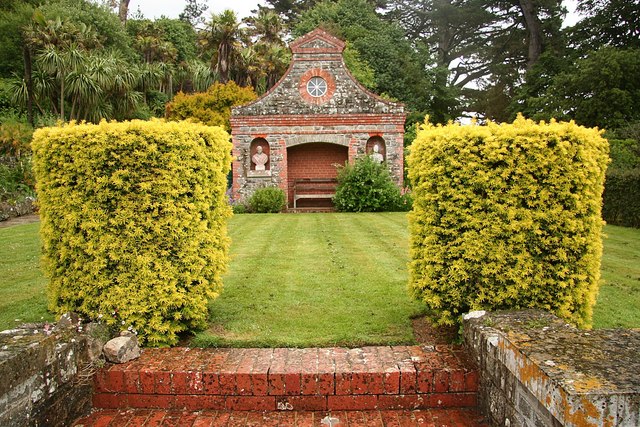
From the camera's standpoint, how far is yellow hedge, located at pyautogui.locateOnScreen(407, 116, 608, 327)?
3514 mm

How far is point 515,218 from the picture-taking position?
141 inches

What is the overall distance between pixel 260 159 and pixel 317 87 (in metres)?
3.47

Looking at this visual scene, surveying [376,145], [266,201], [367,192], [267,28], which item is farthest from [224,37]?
[367,192]

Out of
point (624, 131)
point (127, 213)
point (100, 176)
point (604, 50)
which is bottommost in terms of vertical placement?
point (127, 213)

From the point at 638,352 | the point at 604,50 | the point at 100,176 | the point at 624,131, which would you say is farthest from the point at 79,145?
the point at 604,50

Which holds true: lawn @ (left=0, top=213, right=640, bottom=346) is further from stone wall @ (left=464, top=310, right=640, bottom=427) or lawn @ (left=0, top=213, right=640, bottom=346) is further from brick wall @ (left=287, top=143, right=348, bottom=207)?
brick wall @ (left=287, top=143, right=348, bottom=207)

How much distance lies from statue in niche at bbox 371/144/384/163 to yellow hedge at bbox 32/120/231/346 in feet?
45.1

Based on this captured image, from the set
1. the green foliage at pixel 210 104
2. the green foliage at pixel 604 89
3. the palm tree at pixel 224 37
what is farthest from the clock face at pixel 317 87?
the green foliage at pixel 604 89

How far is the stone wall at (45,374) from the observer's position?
2592 millimetres

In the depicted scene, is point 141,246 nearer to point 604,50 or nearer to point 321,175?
point 321,175

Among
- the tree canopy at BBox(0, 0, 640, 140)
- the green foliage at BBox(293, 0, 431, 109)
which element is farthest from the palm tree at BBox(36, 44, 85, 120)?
the green foliage at BBox(293, 0, 431, 109)

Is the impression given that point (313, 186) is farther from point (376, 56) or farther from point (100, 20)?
point (100, 20)

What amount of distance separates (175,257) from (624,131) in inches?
727

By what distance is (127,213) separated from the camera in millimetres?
3551
